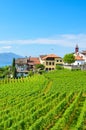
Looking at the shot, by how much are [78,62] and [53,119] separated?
296 ft

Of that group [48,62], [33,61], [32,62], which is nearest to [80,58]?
[48,62]

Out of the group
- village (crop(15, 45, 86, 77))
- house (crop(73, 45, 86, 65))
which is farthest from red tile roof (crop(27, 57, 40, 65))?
house (crop(73, 45, 86, 65))

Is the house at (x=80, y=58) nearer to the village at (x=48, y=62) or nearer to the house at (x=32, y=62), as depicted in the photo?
the village at (x=48, y=62)

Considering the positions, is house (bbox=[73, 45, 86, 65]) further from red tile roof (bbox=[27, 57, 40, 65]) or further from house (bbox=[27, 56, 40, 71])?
red tile roof (bbox=[27, 57, 40, 65])

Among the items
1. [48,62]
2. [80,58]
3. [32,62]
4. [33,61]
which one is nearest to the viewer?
[80,58]

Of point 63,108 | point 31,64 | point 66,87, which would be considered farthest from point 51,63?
point 63,108

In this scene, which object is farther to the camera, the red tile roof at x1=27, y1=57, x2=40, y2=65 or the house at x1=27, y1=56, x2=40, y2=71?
the red tile roof at x1=27, y1=57, x2=40, y2=65

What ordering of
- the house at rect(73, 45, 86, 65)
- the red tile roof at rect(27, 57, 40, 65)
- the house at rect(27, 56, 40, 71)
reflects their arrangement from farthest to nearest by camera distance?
1. the red tile roof at rect(27, 57, 40, 65)
2. the house at rect(27, 56, 40, 71)
3. the house at rect(73, 45, 86, 65)

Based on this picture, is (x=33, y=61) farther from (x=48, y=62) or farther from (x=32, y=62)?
(x=48, y=62)

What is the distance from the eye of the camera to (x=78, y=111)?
104ft

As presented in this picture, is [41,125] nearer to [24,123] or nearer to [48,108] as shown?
[24,123]

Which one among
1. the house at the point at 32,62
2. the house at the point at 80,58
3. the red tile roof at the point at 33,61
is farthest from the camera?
the red tile roof at the point at 33,61

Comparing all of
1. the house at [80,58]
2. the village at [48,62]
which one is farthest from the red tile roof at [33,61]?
the house at [80,58]

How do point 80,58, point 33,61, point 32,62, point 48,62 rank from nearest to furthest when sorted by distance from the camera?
point 80,58
point 48,62
point 32,62
point 33,61
